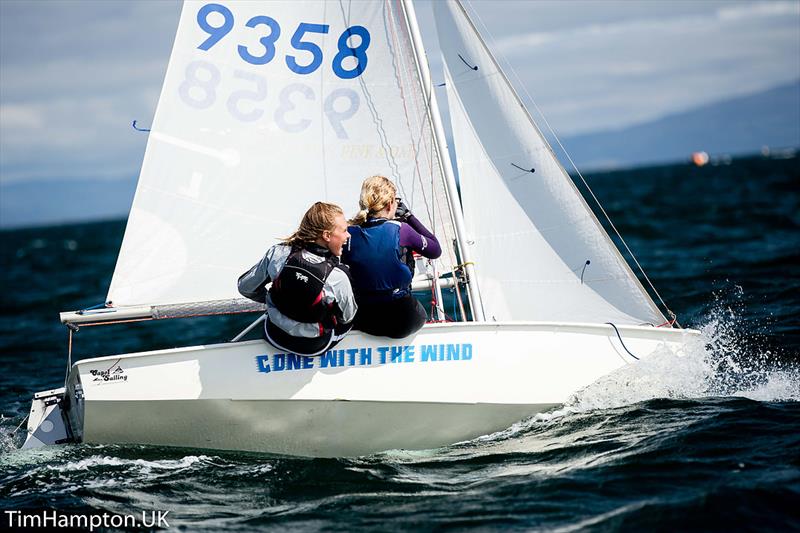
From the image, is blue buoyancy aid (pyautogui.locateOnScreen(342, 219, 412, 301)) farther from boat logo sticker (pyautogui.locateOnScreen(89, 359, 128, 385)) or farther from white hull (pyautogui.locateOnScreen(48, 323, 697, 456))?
boat logo sticker (pyautogui.locateOnScreen(89, 359, 128, 385))

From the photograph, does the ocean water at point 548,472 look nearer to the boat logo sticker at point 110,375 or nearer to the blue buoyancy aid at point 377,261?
the boat logo sticker at point 110,375

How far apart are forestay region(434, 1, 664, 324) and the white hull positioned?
800mm

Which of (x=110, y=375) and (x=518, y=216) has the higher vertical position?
(x=518, y=216)

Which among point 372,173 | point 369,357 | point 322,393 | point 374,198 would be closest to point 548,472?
point 369,357

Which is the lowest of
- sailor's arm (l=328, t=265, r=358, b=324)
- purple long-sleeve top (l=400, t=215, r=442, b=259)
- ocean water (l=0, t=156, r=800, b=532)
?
ocean water (l=0, t=156, r=800, b=532)

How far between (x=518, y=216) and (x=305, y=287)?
192 cm

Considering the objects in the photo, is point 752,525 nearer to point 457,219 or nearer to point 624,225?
point 457,219

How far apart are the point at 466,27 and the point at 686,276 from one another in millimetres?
6719

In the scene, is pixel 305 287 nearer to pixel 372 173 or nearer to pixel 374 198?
pixel 374 198

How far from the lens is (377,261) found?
4852 millimetres

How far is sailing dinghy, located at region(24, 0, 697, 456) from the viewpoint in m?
5.30

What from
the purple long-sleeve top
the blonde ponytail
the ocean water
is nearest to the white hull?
the ocean water

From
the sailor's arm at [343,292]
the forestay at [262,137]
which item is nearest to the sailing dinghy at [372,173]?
the forestay at [262,137]

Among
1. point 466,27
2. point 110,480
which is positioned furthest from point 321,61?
point 110,480
